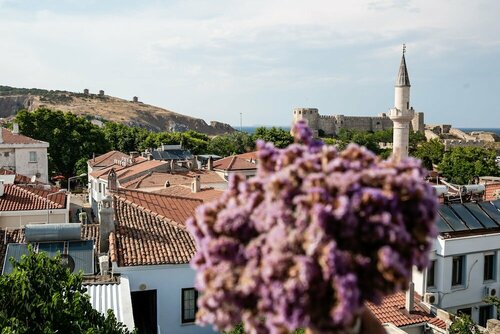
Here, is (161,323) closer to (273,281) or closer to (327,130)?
(273,281)

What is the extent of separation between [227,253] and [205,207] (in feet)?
1.19

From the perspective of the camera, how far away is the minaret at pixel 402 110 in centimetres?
4753

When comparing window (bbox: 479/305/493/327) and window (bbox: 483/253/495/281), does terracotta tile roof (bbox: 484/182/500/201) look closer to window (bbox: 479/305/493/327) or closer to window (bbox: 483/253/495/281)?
window (bbox: 483/253/495/281)

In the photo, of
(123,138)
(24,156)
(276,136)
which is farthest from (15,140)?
(276,136)

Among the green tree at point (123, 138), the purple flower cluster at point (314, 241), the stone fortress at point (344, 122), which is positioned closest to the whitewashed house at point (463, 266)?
the purple flower cluster at point (314, 241)

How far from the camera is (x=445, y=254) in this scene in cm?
1533

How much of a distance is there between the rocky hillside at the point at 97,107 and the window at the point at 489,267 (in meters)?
122

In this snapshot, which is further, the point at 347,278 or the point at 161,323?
the point at 161,323

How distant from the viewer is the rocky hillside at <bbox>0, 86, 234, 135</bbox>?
14200cm

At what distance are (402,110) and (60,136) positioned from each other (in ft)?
110

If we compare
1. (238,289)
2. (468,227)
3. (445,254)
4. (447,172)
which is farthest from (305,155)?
(447,172)

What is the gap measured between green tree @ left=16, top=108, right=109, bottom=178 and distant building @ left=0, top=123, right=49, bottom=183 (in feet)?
47.2

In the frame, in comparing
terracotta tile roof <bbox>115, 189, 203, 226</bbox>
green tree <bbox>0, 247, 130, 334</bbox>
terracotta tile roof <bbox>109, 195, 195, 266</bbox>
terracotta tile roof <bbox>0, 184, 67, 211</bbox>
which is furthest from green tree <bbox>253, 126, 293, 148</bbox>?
green tree <bbox>0, 247, 130, 334</bbox>

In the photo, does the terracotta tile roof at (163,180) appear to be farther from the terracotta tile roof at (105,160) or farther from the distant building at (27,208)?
the terracotta tile roof at (105,160)
